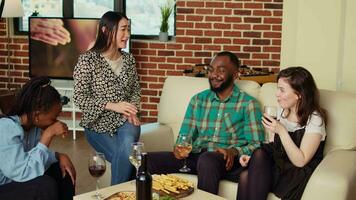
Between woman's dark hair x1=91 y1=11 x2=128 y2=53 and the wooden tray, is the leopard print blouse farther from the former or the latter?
the wooden tray

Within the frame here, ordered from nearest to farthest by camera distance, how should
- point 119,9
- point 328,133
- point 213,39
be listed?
point 328,133, point 213,39, point 119,9

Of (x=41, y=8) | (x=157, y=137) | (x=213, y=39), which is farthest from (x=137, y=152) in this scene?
(x=41, y=8)

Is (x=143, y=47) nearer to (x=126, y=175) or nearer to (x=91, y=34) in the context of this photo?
(x=91, y=34)

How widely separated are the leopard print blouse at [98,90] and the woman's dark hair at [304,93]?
1.04 metres

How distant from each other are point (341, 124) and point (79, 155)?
106 inches

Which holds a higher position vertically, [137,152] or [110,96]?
[110,96]

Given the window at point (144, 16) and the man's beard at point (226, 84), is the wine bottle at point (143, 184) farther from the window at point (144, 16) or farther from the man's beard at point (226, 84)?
the window at point (144, 16)

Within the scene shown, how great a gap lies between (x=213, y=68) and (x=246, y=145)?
20.0 inches

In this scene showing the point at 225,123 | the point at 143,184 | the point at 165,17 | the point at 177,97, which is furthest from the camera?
the point at 165,17

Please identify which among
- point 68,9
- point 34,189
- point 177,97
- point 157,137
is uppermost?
point 68,9

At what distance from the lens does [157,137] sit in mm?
3695

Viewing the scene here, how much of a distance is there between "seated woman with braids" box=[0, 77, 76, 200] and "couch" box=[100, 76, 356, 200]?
0.82 m

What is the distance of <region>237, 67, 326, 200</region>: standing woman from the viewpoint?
301 cm

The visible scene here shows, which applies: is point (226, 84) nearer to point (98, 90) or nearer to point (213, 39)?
point (98, 90)
